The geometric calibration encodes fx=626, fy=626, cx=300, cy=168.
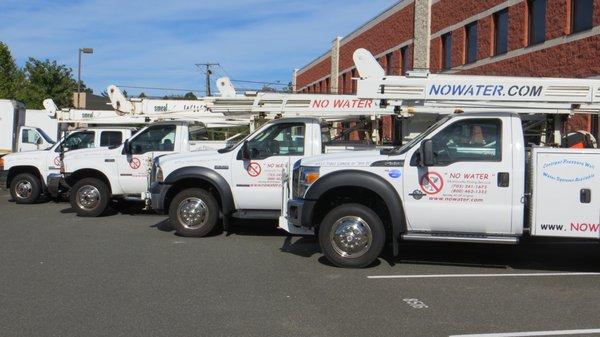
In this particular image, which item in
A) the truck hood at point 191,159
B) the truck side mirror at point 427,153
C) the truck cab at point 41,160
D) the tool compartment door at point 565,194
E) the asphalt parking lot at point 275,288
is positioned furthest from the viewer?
the truck cab at point 41,160

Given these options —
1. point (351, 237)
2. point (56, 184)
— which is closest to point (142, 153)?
point (56, 184)

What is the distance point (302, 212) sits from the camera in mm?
7977

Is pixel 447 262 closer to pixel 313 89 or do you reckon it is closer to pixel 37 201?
pixel 37 201

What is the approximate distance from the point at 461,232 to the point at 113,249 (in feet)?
16.3

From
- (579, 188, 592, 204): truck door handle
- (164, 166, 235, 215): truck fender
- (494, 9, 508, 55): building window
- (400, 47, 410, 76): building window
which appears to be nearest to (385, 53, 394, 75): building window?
(400, 47, 410, 76): building window

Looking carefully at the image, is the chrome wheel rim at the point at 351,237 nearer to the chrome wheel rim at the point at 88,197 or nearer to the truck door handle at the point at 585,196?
the truck door handle at the point at 585,196

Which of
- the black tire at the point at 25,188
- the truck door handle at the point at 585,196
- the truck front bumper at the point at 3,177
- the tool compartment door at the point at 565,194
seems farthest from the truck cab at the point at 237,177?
the truck front bumper at the point at 3,177

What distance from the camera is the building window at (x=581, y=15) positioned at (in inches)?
610

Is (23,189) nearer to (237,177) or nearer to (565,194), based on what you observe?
(237,177)

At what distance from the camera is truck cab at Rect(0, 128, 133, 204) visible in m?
15.1

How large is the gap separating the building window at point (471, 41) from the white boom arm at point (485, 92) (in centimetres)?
1336

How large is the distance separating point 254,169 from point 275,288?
3.66 m

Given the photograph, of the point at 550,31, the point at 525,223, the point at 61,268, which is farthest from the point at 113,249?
the point at 550,31

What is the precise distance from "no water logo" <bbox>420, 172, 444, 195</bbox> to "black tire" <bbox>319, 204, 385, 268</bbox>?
701 millimetres
